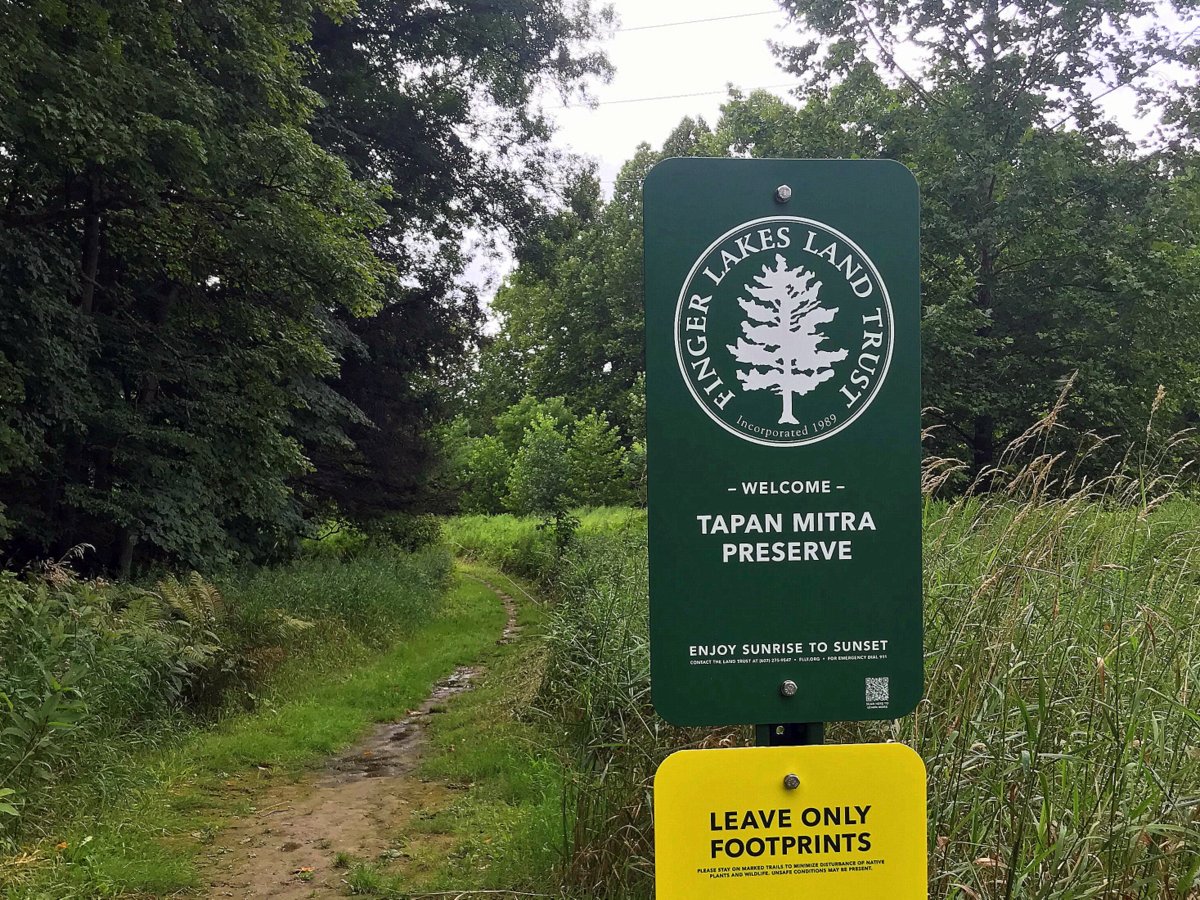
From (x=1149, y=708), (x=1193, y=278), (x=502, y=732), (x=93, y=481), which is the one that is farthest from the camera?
(x=1193, y=278)

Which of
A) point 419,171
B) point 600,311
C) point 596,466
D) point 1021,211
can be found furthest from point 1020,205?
point 600,311

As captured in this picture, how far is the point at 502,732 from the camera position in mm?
6957

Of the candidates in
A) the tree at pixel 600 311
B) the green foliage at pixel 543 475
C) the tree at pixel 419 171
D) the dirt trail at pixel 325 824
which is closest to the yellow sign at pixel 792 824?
the dirt trail at pixel 325 824

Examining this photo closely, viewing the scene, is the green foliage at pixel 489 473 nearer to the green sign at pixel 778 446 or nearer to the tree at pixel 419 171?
the tree at pixel 419 171

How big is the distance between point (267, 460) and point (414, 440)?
722 cm

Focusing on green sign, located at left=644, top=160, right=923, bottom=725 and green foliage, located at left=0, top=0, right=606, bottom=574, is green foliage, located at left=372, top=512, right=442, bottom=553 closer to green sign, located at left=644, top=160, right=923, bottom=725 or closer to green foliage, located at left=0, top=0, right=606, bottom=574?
green foliage, located at left=0, top=0, right=606, bottom=574

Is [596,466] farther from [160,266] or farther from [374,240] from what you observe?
[160,266]

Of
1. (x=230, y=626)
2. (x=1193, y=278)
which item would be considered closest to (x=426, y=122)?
(x=230, y=626)

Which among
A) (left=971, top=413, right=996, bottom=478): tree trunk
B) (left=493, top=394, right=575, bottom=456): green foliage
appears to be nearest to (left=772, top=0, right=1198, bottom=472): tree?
(left=971, top=413, right=996, bottom=478): tree trunk

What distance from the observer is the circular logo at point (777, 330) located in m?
1.82

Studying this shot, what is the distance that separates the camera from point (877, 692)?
1.85m

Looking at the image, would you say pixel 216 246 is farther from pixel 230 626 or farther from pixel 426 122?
pixel 426 122

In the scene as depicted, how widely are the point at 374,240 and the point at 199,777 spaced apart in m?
12.0

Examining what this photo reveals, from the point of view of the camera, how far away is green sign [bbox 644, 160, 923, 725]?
1.82m
